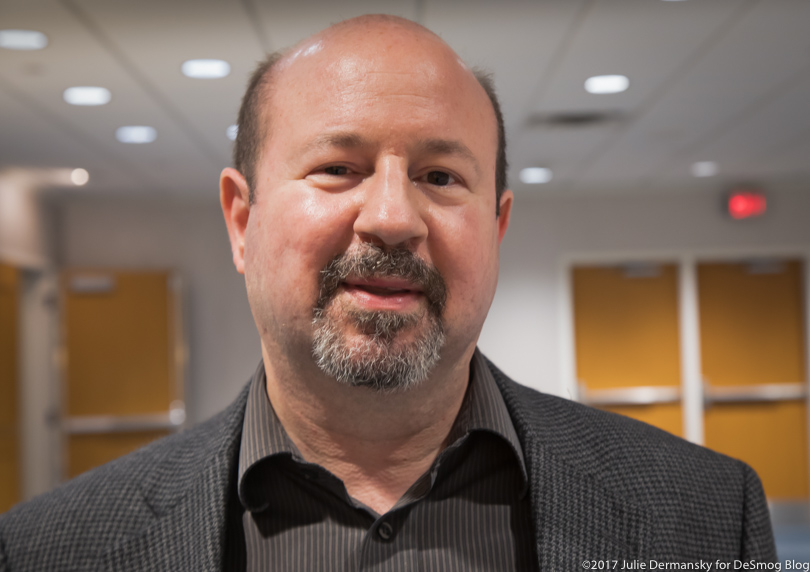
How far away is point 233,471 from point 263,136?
48cm

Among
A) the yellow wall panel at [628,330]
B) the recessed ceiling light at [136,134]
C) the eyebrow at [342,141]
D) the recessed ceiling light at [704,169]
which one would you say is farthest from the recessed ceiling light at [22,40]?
the yellow wall panel at [628,330]

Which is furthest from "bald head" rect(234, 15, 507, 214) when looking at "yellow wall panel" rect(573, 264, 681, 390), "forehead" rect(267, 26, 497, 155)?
"yellow wall panel" rect(573, 264, 681, 390)

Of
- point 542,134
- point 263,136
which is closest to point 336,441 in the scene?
point 263,136

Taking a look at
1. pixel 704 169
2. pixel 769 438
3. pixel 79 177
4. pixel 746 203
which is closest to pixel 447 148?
pixel 79 177

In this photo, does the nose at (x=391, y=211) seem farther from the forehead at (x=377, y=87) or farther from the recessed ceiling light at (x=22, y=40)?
the recessed ceiling light at (x=22, y=40)

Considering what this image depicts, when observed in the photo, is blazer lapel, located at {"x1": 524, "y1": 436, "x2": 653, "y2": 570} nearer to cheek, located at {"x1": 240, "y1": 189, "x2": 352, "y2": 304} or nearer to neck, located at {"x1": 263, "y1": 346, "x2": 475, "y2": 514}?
neck, located at {"x1": 263, "y1": 346, "x2": 475, "y2": 514}

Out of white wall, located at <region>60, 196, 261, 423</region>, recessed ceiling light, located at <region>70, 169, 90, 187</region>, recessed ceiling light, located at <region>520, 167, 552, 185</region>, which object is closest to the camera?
recessed ceiling light, located at <region>70, 169, 90, 187</region>

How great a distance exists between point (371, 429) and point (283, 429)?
141mm

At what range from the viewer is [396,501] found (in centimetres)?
97

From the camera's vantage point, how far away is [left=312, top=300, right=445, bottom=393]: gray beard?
84 centimetres

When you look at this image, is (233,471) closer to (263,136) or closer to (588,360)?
(263,136)

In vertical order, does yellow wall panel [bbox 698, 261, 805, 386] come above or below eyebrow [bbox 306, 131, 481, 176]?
below

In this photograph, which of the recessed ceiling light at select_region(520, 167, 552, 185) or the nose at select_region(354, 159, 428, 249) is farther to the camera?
the recessed ceiling light at select_region(520, 167, 552, 185)

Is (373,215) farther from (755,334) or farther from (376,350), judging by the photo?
(755,334)
